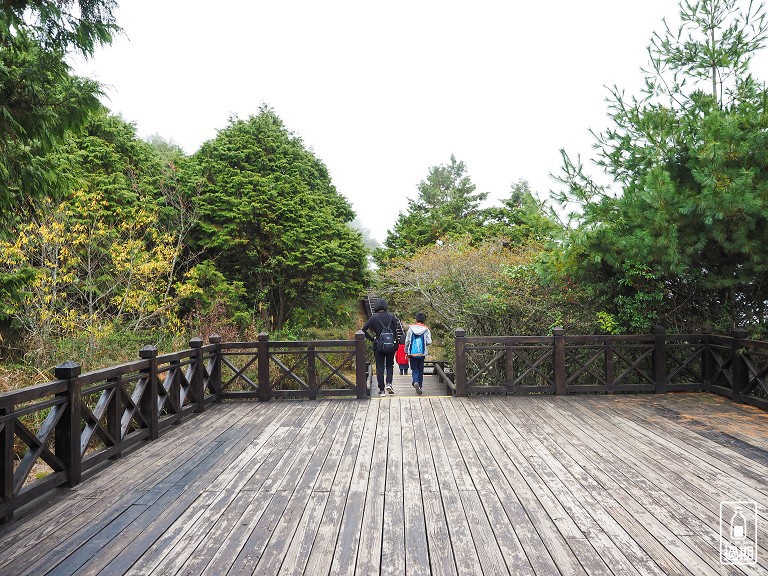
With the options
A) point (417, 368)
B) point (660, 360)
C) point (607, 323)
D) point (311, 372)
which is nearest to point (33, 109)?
point (311, 372)

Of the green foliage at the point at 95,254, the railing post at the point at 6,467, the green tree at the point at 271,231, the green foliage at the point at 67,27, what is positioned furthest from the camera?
the green tree at the point at 271,231

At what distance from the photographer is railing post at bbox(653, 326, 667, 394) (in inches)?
305

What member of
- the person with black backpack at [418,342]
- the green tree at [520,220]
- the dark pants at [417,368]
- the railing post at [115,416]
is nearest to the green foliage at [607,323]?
the green tree at [520,220]

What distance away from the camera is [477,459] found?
4.60 metres

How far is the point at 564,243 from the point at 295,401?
17.2 feet

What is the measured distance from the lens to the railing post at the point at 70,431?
13.2ft

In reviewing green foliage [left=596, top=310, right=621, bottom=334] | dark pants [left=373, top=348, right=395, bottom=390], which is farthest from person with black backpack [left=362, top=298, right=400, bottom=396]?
green foliage [left=596, top=310, right=621, bottom=334]

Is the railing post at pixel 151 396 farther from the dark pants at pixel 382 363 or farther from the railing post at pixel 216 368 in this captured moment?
the dark pants at pixel 382 363

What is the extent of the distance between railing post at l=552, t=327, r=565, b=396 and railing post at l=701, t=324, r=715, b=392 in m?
2.38

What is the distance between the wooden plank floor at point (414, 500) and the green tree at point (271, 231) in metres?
10.7

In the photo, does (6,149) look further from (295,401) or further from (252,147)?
(252,147)

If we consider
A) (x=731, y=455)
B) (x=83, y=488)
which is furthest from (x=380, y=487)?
(x=731, y=455)

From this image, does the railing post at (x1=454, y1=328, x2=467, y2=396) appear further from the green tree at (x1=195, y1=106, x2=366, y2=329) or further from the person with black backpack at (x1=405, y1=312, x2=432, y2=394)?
the green tree at (x1=195, y1=106, x2=366, y2=329)

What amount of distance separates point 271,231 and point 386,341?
31.6 ft
